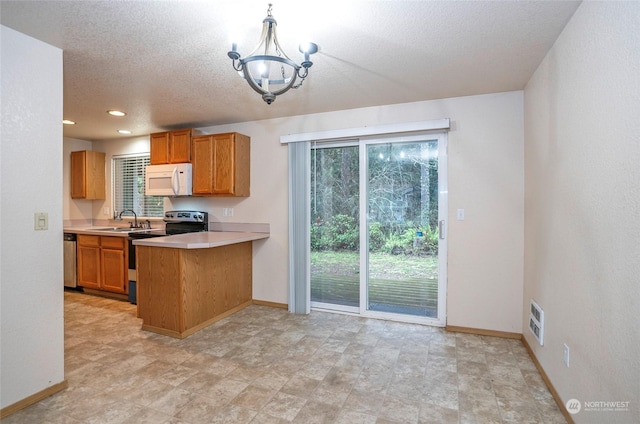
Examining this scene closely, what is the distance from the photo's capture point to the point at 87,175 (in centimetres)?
505

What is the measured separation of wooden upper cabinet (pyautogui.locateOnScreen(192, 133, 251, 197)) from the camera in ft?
12.6

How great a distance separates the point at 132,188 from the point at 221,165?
7.34 feet

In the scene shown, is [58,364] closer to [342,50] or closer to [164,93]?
[164,93]

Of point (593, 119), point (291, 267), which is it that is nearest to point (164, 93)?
point (291, 267)

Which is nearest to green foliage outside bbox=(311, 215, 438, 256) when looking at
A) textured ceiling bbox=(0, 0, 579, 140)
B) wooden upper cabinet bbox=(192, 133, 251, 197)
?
wooden upper cabinet bbox=(192, 133, 251, 197)

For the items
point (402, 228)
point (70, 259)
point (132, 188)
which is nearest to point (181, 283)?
point (402, 228)

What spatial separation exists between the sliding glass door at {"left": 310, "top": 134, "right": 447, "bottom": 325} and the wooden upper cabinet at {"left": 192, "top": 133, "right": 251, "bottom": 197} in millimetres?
892

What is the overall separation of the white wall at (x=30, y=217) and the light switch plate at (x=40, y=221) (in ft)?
0.07

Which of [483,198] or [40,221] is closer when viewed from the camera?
[40,221]

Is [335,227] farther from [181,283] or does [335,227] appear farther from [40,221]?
[40,221]

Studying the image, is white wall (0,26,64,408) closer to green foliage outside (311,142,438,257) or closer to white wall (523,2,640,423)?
green foliage outside (311,142,438,257)

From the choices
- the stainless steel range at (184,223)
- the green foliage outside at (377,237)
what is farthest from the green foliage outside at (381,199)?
the stainless steel range at (184,223)

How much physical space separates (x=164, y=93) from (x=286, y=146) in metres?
1.40

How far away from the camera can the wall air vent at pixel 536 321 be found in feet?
7.72
